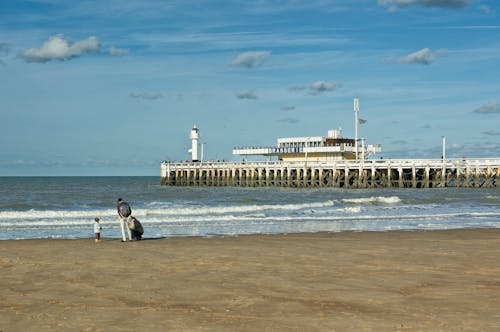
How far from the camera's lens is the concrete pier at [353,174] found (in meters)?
59.7

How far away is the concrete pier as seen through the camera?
196 feet

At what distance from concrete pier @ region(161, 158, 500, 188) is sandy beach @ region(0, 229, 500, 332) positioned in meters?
44.5

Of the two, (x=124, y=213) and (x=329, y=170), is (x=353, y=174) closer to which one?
(x=329, y=170)

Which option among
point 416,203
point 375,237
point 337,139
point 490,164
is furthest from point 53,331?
point 337,139

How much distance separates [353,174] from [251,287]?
181 feet

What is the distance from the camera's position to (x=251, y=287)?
10391 millimetres

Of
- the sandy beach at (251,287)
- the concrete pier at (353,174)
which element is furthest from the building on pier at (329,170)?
the sandy beach at (251,287)

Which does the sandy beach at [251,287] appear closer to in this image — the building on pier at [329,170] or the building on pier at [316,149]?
the building on pier at [329,170]

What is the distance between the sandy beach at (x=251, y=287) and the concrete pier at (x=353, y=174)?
44498mm

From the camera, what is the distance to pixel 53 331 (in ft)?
25.2

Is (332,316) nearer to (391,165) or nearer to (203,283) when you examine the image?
Answer: (203,283)

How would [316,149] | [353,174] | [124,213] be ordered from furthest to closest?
[316,149]
[353,174]
[124,213]

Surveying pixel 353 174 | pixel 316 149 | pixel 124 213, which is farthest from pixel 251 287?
pixel 316 149

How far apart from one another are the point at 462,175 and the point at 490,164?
2.83 meters
